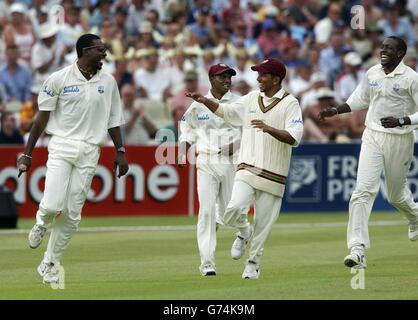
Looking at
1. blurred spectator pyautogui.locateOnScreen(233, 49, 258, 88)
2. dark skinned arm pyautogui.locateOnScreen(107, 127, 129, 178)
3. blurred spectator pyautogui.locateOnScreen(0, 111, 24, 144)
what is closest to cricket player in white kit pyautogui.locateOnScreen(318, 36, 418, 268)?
dark skinned arm pyautogui.locateOnScreen(107, 127, 129, 178)

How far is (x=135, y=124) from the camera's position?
2462 cm

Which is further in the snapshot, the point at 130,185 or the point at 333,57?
the point at 333,57

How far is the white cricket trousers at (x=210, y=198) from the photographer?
48.6 feet

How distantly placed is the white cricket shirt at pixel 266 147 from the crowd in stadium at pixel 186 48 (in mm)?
9662

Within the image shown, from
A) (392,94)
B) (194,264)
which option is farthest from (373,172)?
(194,264)

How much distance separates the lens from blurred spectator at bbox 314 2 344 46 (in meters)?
29.2

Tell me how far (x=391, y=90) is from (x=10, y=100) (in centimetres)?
1148

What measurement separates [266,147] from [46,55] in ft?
38.6

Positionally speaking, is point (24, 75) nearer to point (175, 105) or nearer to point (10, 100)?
point (10, 100)

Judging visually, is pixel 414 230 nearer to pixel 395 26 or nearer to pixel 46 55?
pixel 46 55

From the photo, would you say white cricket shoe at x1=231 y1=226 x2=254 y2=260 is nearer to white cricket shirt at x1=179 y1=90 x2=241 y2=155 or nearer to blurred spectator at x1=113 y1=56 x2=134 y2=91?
white cricket shirt at x1=179 y1=90 x2=241 y2=155

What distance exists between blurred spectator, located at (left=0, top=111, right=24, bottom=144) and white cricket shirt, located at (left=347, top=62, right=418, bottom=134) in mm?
9604

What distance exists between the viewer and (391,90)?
48.9 feet
